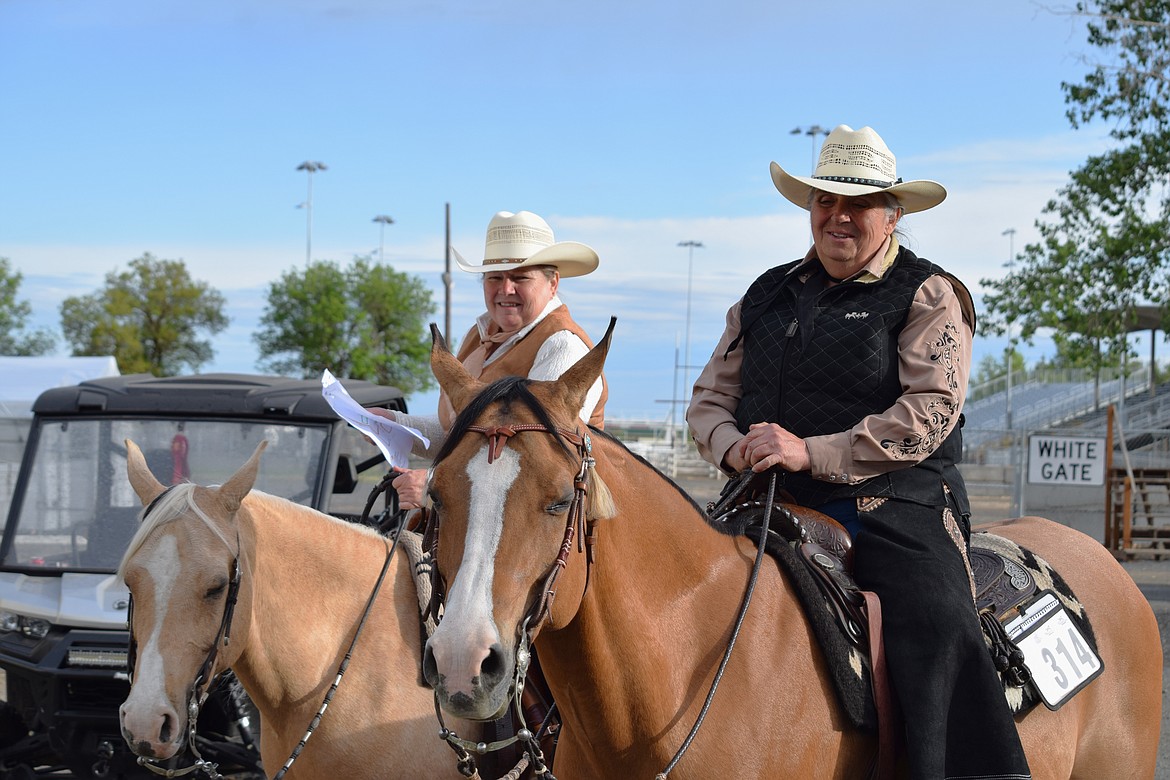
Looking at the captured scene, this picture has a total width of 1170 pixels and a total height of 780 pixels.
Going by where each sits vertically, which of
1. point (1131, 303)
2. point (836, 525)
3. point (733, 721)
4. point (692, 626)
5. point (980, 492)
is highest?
point (1131, 303)

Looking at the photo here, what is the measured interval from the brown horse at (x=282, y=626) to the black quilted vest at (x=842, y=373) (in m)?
1.66

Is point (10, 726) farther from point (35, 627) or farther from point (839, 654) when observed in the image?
point (839, 654)

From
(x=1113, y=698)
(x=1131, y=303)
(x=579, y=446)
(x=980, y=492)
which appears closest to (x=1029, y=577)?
(x=1113, y=698)

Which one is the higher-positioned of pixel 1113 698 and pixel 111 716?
pixel 1113 698

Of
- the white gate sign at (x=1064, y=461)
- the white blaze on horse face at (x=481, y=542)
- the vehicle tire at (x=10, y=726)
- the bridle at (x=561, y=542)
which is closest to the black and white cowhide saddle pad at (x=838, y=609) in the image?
the bridle at (x=561, y=542)

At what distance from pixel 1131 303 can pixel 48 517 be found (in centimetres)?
1978

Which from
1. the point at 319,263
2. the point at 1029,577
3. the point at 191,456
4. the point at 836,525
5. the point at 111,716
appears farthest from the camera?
the point at 319,263

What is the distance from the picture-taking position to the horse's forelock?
3.78 metres

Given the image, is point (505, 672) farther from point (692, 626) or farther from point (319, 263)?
point (319, 263)

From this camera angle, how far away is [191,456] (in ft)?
21.7

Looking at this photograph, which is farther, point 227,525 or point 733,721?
point 227,525

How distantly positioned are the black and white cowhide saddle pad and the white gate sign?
9614mm

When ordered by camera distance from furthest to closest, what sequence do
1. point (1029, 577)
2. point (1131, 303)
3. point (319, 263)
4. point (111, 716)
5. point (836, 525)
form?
point (319, 263)
point (1131, 303)
point (111, 716)
point (1029, 577)
point (836, 525)

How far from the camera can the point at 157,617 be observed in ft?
12.1
